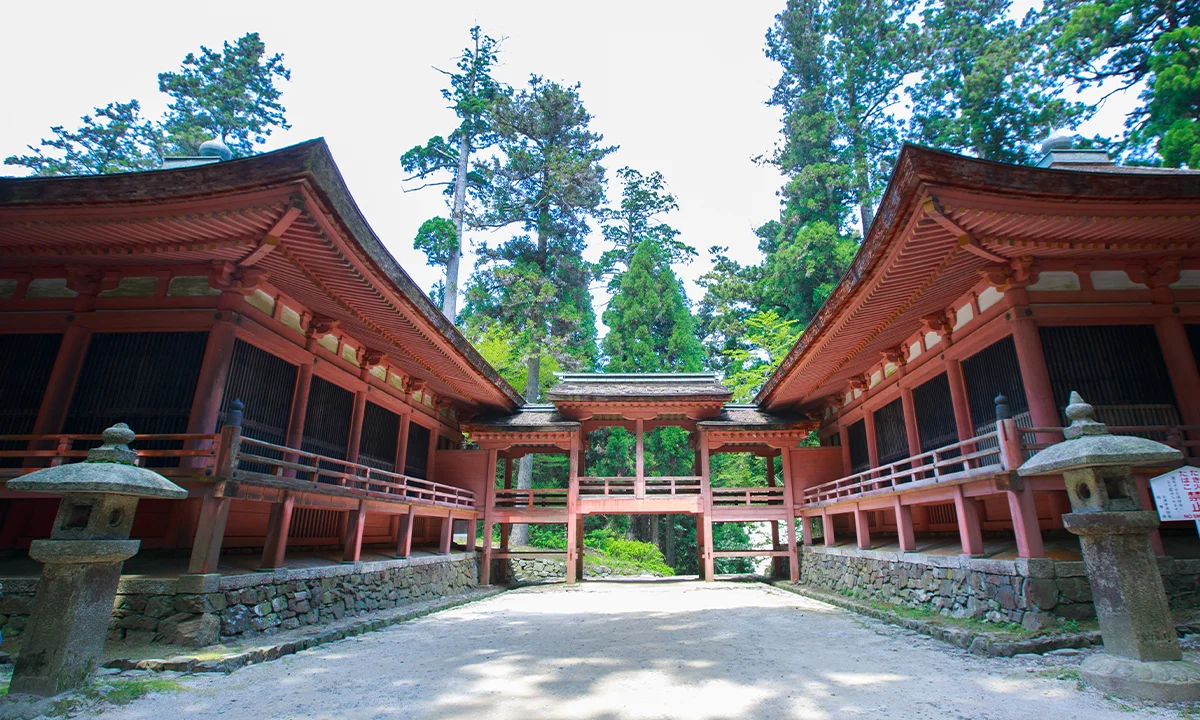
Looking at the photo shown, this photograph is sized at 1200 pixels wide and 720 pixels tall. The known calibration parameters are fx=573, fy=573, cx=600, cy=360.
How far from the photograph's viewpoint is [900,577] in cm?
1064

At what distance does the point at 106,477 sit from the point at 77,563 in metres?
0.75

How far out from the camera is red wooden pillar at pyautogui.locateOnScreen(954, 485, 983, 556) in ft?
27.6

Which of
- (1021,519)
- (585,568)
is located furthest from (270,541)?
(585,568)

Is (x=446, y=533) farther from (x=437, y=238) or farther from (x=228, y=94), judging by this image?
(x=228, y=94)

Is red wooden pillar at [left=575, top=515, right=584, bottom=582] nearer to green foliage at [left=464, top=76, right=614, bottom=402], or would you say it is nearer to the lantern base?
green foliage at [left=464, top=76, right=614, bottom=402]

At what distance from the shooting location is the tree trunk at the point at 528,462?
25.0 m

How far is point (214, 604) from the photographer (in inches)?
270

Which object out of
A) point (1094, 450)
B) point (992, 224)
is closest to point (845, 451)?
point (992, 224)

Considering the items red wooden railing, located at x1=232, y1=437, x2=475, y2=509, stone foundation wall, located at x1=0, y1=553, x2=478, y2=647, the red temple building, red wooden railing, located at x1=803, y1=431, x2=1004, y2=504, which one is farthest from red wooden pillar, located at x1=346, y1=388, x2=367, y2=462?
red wooden railing, located at x1=803, y1=431, x2=1004, y2=504

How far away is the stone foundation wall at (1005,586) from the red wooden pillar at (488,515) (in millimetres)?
10337

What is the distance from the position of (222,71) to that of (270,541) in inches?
1201

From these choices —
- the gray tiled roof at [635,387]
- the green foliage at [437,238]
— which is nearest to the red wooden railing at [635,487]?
the gray tiled roof at [635,387]

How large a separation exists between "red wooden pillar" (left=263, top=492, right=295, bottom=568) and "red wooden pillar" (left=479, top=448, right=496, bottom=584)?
8.68m

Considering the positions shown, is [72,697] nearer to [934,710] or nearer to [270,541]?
[270,541]
